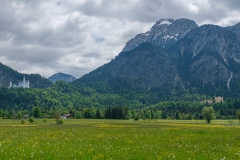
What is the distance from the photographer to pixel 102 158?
695 inches

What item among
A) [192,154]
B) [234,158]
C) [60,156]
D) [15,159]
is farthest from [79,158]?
[234,158]

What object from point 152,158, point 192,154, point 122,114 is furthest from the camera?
point 122,114

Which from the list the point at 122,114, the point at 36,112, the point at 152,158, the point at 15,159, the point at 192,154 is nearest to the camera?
the point at 15,159

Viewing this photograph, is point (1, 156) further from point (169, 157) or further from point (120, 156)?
point (169, 157)

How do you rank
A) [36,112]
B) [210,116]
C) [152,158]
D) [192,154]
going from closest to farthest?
[152,158] < [192,154] < [210,116] < [36,112]

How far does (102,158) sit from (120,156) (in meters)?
1.47

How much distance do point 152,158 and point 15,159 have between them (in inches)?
349

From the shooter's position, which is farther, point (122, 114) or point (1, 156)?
point (122, 114)

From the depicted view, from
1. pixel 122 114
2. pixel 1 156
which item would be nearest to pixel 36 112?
pixel 122 114

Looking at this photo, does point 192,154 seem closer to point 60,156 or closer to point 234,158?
point 234,158

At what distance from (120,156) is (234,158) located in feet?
25.9

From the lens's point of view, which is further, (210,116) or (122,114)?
(122,114)

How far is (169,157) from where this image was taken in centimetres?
1822

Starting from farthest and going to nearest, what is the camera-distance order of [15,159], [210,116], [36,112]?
[36,112] < [210,116] < [15,159]
